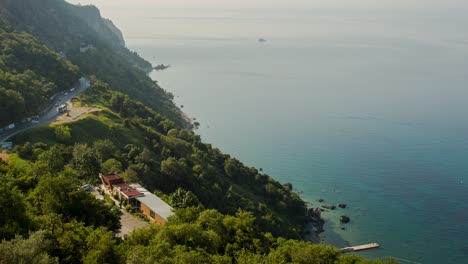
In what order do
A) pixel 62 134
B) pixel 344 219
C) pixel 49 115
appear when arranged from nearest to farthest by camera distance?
1. pixel 62 134
2. pixel 49 115
3. pixel 344 219

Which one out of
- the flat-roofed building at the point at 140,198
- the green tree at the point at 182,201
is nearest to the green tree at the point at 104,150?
the flat-roofed building at the point at 140,198

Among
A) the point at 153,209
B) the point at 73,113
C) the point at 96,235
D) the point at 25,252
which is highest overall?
the point at 73,113

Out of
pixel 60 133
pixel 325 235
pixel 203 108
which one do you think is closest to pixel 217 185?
pixel 325 235

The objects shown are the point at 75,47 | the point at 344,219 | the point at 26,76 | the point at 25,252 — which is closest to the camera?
the point at 25,252

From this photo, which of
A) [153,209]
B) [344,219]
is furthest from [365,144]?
[153,209]

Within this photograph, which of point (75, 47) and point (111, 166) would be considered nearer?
point (111, 166)

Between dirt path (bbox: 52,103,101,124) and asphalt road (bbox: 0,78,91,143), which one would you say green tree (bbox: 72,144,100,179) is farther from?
dirt path (bbox: 52,103,101,124)

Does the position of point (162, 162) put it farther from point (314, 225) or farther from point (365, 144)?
point (365, 144)
